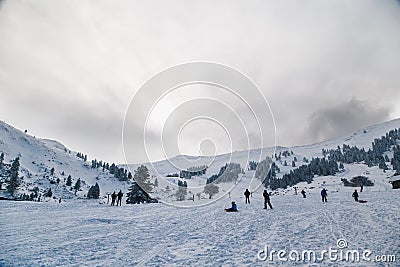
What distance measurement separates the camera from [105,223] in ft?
50.0

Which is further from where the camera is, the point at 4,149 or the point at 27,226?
the point at 4,149

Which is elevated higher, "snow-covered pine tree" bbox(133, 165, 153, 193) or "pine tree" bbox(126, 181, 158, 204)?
"snow-covered pine tree" bbox(133, 165, 153, 193)

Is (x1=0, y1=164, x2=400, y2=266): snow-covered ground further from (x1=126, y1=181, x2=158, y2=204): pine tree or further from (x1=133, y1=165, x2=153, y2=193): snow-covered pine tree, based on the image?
(x1=133, y1=165, x2=153, y2=193): snow-covered pine tree

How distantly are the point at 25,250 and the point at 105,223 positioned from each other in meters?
6.41

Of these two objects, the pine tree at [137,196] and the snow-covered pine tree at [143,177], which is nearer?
the pine tree at [137,196]

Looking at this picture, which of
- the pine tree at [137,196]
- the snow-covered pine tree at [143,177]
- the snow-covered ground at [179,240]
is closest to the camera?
the snow-covered ground at [179,240]

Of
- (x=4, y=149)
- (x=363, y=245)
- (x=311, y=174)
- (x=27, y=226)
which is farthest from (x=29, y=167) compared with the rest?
(x=363, y=245)

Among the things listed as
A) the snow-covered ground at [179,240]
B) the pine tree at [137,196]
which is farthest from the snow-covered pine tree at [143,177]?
the snow-covered ground at [179,240]

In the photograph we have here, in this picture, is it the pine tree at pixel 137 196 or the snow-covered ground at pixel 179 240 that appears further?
the pine tree at pixel 137 196

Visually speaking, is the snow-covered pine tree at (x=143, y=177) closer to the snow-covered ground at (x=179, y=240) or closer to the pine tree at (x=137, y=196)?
the pine tree at (x=137, y=196)

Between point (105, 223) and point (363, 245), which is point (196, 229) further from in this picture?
point (363, 245)

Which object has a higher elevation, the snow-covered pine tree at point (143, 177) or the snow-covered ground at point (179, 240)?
the snow-covered pine tree at point (143, 177)

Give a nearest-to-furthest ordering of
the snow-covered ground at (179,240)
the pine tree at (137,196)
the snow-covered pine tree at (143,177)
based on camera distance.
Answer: the snow-covered ground at (179,240) < the pine tree at (137,196) < the snow-covered pine tree at (143,177)

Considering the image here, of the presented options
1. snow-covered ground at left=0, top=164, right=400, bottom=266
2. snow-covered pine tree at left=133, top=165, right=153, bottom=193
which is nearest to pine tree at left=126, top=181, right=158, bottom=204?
snow-covered pine tree at left=133, top=165, right=153, bottom=193
